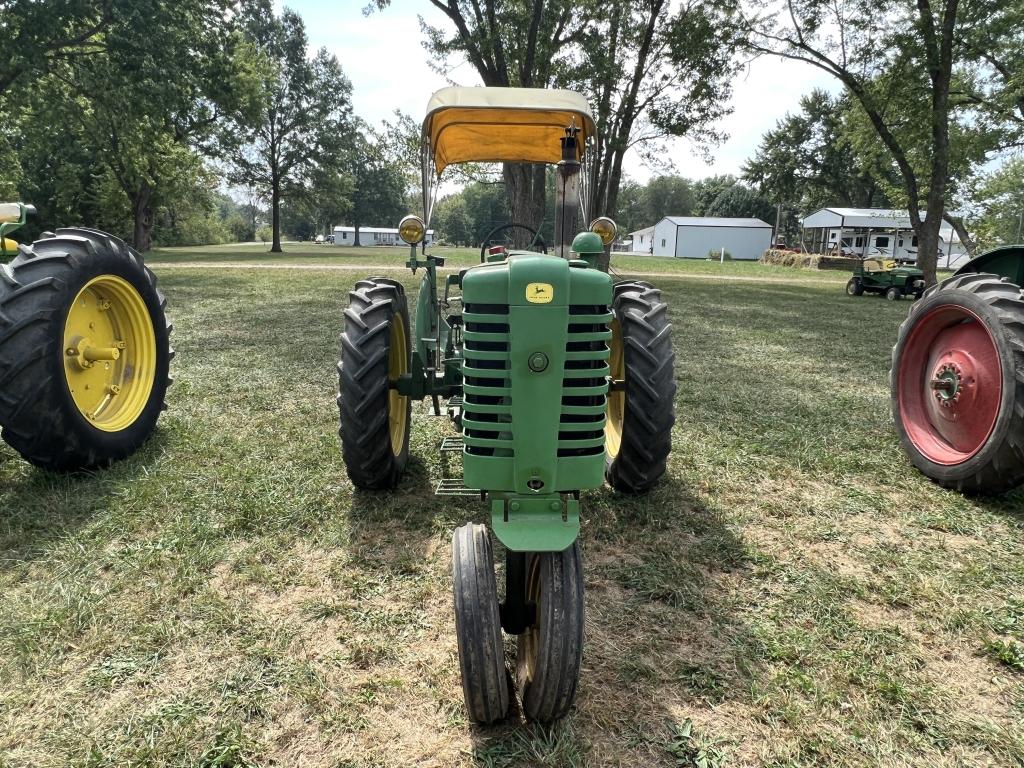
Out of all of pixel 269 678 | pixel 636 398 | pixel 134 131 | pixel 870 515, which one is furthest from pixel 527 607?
pixel 134 131

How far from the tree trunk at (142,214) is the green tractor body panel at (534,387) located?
3832 centimetres

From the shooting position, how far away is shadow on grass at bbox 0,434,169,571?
10.4 feet

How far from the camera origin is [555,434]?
2.22m

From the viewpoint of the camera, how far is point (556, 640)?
1972 millimetres

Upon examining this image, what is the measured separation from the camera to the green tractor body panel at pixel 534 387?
7.08 ft

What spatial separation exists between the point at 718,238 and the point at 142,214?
154ft

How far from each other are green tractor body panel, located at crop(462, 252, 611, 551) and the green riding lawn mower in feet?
61.4

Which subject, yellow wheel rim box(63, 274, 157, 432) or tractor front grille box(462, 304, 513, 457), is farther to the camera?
yellow wheel rim box(63, 274, 157, 432)

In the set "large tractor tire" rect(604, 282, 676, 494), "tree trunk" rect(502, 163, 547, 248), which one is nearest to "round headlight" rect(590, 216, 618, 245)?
"large tractor tire" rect(604, 282, 676, 494)

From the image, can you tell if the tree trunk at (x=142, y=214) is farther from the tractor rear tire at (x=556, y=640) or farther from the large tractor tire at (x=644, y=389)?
the tractor rear tire at (x=556, y=640)

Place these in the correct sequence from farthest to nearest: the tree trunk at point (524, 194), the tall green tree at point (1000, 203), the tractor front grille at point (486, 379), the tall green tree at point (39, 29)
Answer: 1. the tall green tree at point (1000, 203)
2. the tree trunk at point (524, 194)
3. the tall green tree at point (39, 29)
4. the tractor front grille at point (486, 379)

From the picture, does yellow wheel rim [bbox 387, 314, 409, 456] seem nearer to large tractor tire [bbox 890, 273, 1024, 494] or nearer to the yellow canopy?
the yellow canopy

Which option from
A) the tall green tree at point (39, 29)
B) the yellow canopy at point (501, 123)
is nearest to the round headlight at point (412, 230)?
the yellow canopy at point (501, 123)

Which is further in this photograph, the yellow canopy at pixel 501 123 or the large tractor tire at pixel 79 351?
the yellow canopy at pixel 501 123
